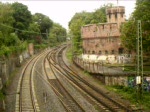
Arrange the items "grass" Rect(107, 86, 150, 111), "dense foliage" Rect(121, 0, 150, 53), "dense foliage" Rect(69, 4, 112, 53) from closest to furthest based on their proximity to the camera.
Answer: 1. "grass" Rect(107, 86, 150, 111)
2. "dense foliage" Rect(121, 0, 150, 53)
3. "dense foliage" Rect(69, 4, 112, 53)

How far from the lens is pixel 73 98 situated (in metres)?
27.1

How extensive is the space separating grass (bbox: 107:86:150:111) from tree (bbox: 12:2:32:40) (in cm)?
4785

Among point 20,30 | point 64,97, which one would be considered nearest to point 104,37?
point 64,97

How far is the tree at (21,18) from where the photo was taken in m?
75.6

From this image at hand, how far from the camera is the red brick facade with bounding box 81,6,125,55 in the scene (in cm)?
5142

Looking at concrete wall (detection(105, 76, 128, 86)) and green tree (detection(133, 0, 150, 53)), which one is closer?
concrete wall (detection(105, 76, 128, 86))

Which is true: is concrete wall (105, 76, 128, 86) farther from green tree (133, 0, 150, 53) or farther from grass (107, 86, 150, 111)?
green tree (133, 0, 150, 53)

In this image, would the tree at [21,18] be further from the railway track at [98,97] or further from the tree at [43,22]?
the railway track at [98,97]

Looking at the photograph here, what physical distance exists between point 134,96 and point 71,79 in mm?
11763

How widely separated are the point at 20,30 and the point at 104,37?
29372 mm

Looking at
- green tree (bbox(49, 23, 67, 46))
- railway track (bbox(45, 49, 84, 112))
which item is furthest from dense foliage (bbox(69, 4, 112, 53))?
railway track (bbox(45, 49, 84, 112))

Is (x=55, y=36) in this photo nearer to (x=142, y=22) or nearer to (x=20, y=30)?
(x=20, y=30)

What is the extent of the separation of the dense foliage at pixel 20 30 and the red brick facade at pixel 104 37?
41.6 ft

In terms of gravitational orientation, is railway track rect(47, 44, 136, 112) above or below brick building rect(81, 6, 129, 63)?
below
